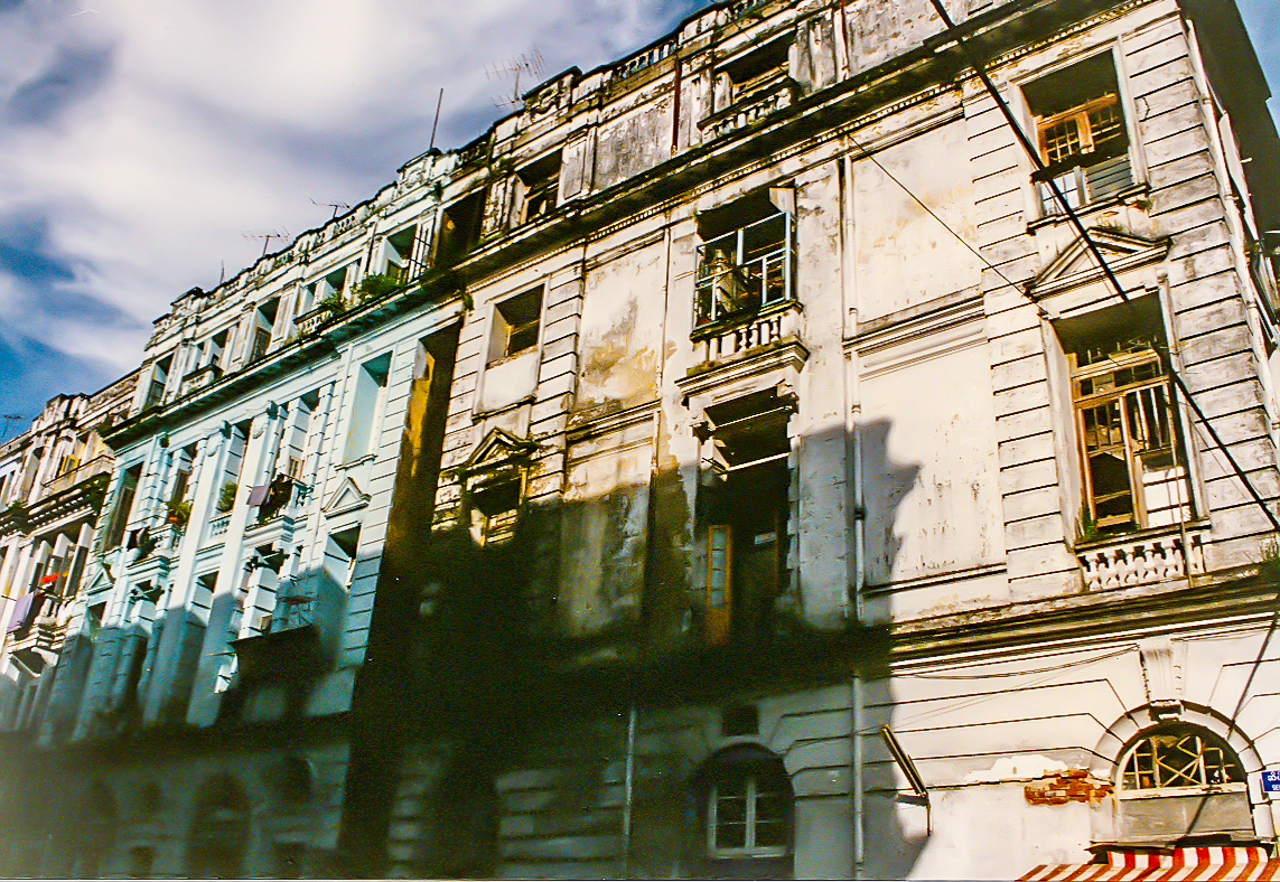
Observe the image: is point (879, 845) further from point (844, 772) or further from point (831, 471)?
point (831, 471)

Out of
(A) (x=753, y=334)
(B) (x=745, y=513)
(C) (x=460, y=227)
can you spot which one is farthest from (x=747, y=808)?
(C) (x=460, y=227)

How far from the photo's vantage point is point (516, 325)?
19.9 metres

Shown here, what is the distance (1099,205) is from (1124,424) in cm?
273

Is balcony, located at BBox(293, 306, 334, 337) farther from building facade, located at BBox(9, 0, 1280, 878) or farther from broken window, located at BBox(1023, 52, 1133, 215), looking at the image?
broken window, located at BBox(1023, 52, 1133, 215)

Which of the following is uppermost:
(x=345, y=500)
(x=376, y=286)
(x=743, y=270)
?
(x=376, y=286)

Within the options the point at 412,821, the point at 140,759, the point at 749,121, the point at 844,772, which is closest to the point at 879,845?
the point at 844,772

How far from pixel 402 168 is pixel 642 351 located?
1029 cm

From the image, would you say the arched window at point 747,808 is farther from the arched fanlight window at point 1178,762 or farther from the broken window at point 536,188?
the broken window at point 536,188

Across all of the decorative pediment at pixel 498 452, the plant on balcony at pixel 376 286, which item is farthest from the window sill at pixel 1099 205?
the plant on balcony at pixel 376 286

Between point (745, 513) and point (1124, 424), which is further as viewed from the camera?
point (745, 513)

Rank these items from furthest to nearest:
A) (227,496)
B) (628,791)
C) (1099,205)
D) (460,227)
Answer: (227,496)
(460,227)
(628,791)
(1099,205)

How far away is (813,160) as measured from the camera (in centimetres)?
1600

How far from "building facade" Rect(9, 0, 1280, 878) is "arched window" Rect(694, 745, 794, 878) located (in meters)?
0.05

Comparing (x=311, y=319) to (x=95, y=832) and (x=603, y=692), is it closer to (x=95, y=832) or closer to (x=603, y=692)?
(x=95, y=832)
